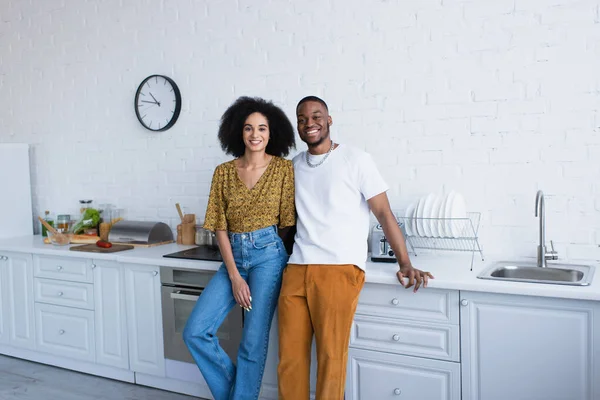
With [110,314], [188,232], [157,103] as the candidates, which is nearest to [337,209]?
[188,232]

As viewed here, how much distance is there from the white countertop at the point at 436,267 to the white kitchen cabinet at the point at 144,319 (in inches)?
3.5

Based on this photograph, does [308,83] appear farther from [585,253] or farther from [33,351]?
[33,351]

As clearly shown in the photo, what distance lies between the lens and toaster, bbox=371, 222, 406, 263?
9.37ft

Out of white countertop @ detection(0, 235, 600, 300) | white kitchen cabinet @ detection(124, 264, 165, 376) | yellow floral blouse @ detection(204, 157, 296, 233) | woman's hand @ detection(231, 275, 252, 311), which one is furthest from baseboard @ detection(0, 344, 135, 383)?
yellow floral blouse @ detection(204, 157, 296, 233)

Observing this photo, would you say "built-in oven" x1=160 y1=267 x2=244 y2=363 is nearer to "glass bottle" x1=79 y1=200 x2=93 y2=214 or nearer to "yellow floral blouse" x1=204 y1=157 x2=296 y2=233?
"yellow floral blouse" x1=204 y1=157 x2=296 y2=233

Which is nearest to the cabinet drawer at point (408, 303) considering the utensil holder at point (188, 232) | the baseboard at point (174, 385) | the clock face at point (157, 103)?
the baseboard at point (174, 385)

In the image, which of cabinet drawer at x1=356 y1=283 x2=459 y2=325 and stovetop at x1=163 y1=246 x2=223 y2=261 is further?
stovetop at x1=163 y1=246 x2=223 y2=261

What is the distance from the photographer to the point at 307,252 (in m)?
2.55

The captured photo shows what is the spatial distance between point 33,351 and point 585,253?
10.9ft

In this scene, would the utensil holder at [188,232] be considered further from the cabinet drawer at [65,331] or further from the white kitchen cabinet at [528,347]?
the white kitchen cabinet at [528,347]

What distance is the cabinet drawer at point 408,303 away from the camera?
8.09 feet

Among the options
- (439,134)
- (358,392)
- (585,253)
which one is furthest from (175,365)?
(585,253)

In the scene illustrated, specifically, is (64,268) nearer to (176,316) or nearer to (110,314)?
(110,314)

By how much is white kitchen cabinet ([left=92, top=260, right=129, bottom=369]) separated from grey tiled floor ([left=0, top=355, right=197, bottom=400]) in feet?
0.43
